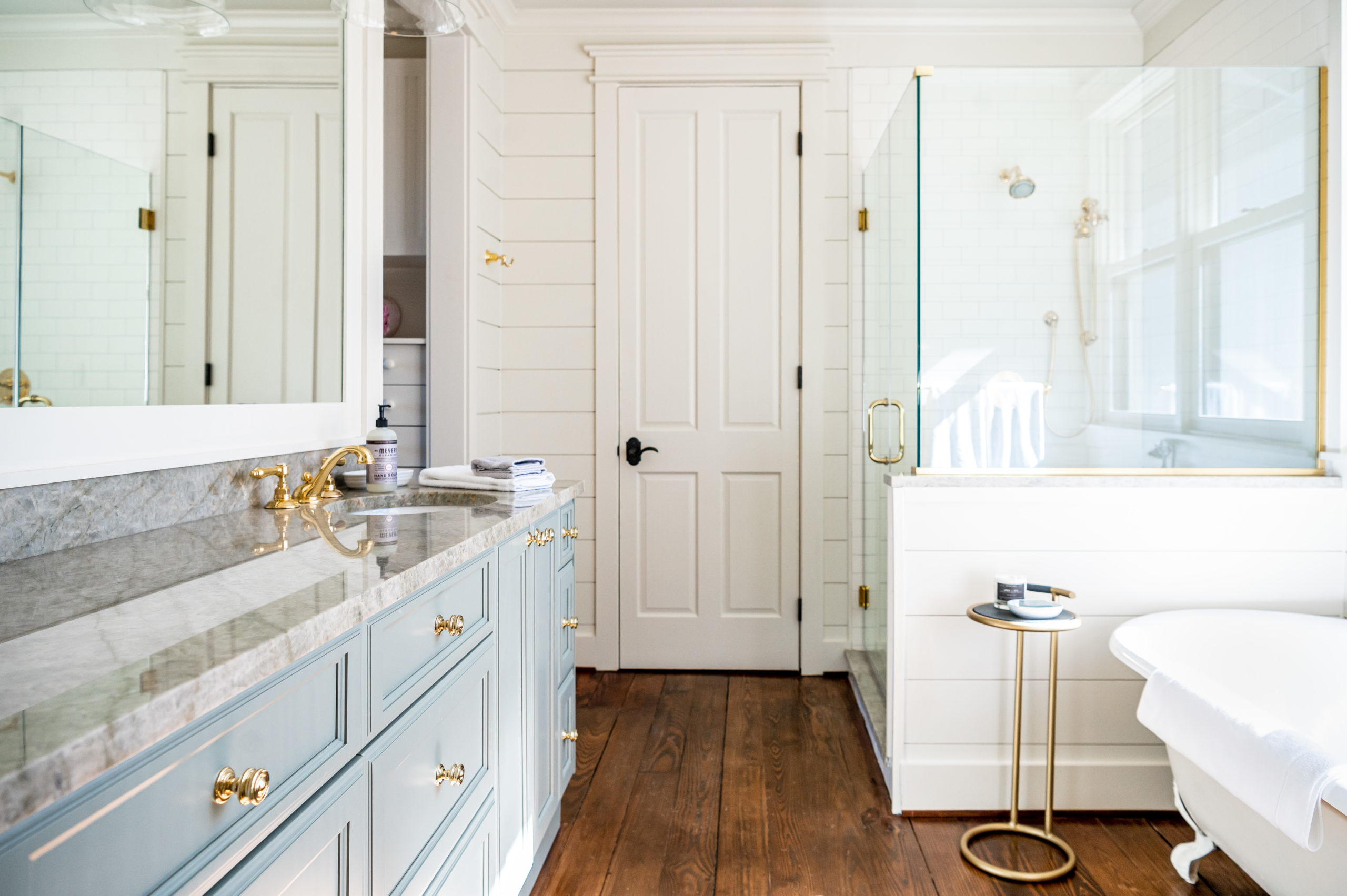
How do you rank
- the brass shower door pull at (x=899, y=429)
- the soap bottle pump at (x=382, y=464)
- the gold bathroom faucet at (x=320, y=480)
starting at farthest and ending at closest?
the brass shower door pull at (x=899, y=429) < the soap bottle pump at (x=382, y=464) < the gold bathroom faucet at (x=320, y=480)

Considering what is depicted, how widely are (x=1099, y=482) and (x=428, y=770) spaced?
6.07 ft

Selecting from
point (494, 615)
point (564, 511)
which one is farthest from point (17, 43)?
point (564, 511)

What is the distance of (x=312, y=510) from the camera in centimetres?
168

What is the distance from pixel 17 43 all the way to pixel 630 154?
2.48m

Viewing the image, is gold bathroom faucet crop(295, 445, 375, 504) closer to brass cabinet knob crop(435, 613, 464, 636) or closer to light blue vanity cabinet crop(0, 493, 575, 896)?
light blue vanity cabinet crop(0, 493, 575, 896)

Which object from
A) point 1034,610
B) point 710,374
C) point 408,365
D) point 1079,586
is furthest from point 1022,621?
point 408,365

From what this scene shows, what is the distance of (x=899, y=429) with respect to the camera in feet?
7.73

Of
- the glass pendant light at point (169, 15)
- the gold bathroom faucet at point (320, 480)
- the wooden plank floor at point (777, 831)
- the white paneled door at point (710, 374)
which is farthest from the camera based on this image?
the white paneled door at point (710, 374)

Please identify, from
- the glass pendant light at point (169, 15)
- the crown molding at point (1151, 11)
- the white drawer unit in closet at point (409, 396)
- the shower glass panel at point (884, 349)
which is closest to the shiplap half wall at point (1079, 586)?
the shower glass panel at point (884, 349)

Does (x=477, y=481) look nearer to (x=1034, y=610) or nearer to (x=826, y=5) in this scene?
(x=1034, y=610)

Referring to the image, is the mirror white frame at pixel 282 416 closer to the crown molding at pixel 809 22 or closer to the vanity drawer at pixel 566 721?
the vanity drawer at pixel 566 721

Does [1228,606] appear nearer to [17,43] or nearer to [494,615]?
[494,615]

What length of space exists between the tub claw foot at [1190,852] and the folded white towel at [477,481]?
5.31 feet

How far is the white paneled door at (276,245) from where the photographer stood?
1589mm
